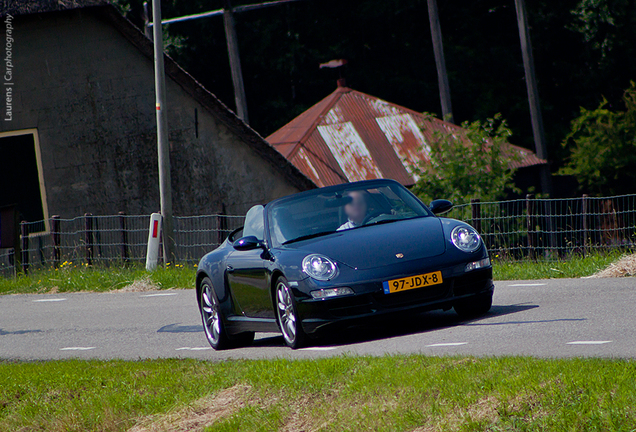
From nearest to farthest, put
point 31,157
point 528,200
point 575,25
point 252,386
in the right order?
point 252,386
point 528,200
point 31,157
point 575,25

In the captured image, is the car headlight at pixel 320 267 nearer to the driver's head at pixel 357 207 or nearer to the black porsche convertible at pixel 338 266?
the black porsche convertible at pixel 338 266

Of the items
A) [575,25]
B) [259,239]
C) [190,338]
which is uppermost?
[575,25]

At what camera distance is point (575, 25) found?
45125 millimetres

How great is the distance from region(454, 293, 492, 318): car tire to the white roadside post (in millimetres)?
10290

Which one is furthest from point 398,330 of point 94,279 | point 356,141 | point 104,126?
point 356,141

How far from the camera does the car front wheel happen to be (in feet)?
29.8

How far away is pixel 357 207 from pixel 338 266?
1.23 metres

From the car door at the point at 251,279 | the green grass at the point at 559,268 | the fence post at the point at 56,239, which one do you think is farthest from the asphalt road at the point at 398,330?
the fence post at the point at 56,239

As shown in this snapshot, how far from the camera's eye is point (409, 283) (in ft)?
29.2

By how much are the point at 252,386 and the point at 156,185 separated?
1883 centimetres

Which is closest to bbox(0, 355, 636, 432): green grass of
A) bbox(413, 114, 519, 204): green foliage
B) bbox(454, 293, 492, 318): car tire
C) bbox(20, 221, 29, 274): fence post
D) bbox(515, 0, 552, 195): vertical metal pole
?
bbox(454, 293, 492, 318): car tire

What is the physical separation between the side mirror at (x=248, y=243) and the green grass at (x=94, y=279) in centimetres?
730

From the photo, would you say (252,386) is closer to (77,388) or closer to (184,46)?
(77,388)

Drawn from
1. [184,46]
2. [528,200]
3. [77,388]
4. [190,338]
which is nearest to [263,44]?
[184,46]
